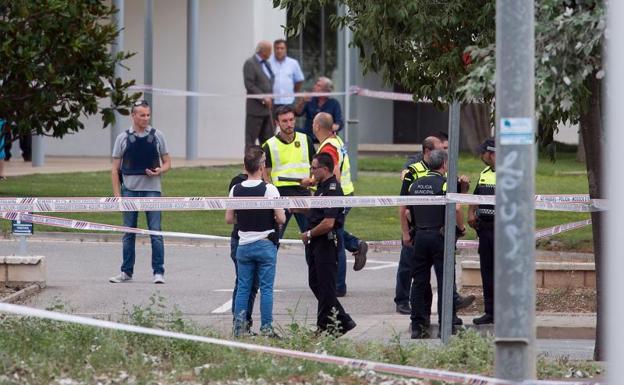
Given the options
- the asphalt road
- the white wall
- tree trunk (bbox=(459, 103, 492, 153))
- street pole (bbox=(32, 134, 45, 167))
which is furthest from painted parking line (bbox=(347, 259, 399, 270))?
the white wall

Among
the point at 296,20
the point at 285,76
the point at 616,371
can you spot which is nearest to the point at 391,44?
the point at 296,20

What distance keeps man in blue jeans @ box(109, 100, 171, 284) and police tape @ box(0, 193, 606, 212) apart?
4.20 feet

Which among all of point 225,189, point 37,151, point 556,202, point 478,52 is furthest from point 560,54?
point 37,151

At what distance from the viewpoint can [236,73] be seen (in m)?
28.8

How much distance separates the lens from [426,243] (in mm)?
10734

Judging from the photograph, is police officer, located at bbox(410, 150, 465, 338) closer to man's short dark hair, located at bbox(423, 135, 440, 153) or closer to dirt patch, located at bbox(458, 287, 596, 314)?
man's short dark hair, located at bbox(423, 135, 440, 153)

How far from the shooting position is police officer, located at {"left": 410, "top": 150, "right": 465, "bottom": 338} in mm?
10719

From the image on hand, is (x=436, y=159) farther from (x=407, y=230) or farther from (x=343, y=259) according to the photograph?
(x=343, y=259)

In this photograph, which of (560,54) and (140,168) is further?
(140,168)

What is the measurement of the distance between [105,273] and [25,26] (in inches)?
174

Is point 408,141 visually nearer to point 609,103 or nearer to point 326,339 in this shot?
point 326,339

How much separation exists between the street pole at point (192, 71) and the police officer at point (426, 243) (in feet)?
55.0

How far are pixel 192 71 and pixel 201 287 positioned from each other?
1457cm

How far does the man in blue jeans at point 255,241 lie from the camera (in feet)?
33.0
